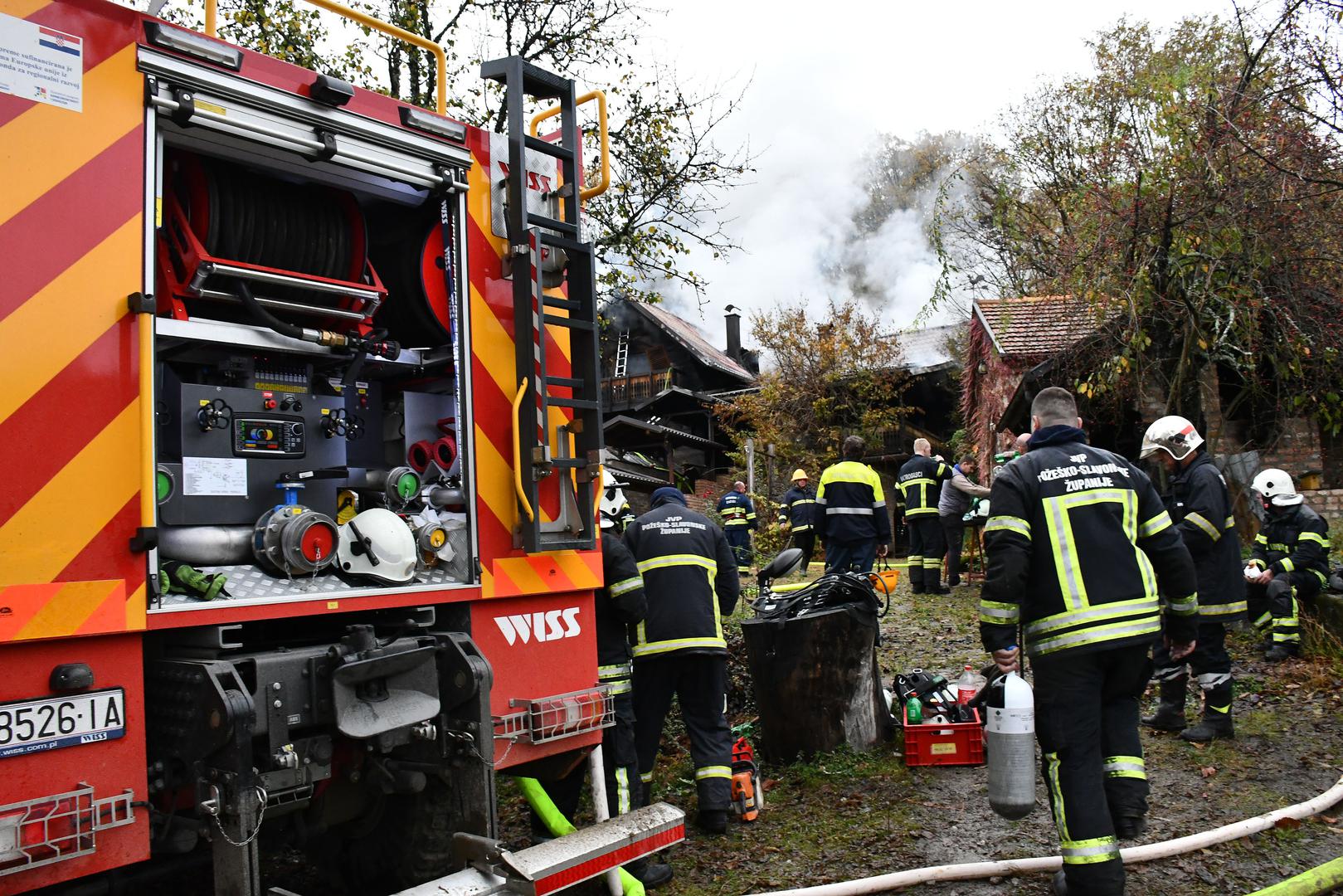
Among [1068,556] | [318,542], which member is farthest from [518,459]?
[1068,556]

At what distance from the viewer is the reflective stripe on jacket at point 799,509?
12539mm

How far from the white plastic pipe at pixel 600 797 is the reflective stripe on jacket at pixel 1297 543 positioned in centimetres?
584

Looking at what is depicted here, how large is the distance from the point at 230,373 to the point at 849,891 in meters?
3.01

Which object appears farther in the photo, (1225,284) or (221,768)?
(1225,284)

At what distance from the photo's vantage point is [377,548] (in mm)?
3447

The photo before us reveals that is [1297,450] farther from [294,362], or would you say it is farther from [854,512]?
[294,362]

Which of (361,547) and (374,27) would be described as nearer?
(361,547)

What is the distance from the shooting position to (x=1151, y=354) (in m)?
13.2

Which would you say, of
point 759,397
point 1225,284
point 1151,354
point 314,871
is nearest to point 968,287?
point 759,397

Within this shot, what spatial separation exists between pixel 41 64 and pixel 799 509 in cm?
1119

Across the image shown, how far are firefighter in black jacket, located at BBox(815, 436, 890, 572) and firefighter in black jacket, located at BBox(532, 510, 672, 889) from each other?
507 centimetres

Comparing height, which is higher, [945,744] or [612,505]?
[612,505]

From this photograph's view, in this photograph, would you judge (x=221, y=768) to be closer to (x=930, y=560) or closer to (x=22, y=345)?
(x=22, y=345)

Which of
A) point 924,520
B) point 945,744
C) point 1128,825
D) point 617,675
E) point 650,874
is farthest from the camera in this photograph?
point 924,520
